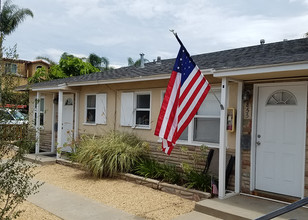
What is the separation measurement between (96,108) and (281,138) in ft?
20.7

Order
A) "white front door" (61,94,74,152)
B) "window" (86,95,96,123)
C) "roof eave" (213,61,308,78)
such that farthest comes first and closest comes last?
1. "white front door" (61,94,74,152)
2. "window" (86,95,96,123)
3. "roof eave" (213,61,308,78)

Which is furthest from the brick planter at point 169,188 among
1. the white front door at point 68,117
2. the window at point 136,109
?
the white front door at point 68,117

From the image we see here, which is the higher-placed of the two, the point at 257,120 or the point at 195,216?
the point at 257,120

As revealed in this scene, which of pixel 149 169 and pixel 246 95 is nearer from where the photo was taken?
pixel 246 95

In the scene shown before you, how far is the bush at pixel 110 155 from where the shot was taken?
7.67 m

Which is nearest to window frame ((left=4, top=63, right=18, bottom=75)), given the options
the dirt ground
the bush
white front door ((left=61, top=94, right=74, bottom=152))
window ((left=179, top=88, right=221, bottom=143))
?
the dirt ground

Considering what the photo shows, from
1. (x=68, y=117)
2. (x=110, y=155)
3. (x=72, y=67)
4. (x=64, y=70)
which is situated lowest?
(x=110, y=155)

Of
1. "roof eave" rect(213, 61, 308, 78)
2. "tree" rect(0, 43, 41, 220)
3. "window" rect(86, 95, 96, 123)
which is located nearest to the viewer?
"tree" rect(0, 43, 41, 220)

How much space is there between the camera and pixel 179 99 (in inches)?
202

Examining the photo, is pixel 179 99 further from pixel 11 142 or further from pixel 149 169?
pixel 149 169

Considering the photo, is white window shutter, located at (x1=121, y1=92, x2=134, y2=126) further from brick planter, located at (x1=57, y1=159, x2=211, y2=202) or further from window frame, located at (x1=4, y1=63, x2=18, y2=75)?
window frame, located at (x1=4, y1=63, x2=18, y2=75)

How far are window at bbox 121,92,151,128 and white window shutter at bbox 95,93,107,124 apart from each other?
90cm

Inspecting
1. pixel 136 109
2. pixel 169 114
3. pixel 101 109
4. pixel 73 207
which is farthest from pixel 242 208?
pixel 101 109

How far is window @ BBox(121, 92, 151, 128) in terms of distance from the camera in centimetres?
862
